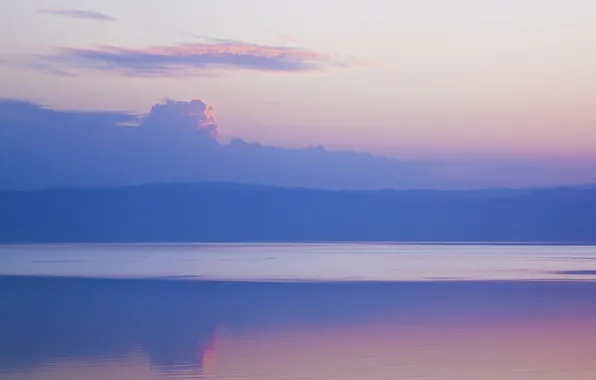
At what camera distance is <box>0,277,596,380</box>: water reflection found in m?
12.0

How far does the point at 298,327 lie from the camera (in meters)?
15.9

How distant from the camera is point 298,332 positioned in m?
15.3

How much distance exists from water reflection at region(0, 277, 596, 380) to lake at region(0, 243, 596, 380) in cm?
2

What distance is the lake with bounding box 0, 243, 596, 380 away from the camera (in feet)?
39.5

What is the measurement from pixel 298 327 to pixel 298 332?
63 centimetres

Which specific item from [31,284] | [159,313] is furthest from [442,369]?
[31,284]

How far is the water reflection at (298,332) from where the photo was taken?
12.0 metres

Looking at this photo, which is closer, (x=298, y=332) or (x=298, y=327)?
(x=298, y=332)

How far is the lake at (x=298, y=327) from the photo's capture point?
12.0 metres

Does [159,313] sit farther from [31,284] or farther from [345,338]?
[31,284]

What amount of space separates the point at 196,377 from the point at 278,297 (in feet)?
32.1

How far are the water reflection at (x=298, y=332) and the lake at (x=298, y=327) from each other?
0.08ft

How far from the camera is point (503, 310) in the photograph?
60.5ft

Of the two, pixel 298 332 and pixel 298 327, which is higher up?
pixel 298 327
